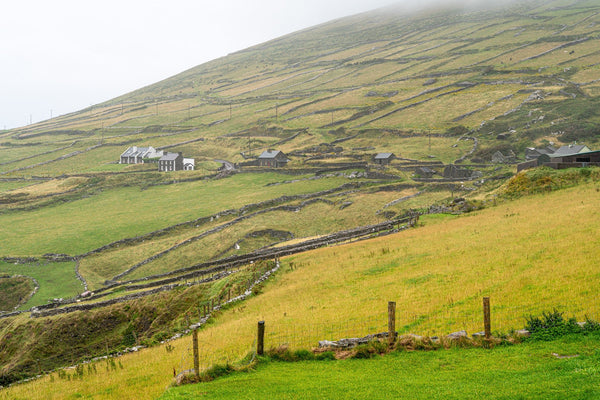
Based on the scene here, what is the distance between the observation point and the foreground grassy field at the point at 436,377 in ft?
36.7

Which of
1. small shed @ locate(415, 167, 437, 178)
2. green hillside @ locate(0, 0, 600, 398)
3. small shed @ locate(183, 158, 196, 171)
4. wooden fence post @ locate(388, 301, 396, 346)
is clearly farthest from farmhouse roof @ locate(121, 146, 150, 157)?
wooden fence post @ locate(388, 301, 396, 346)

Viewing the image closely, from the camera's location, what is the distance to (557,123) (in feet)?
330

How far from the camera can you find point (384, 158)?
99500mm

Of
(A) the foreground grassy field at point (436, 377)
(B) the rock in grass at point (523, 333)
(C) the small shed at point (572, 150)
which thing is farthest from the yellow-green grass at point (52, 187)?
(B) the rock in grass at point (523, 333)

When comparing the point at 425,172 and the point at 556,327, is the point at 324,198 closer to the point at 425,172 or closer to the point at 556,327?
the point at 425,172

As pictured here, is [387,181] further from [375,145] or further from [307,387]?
[307,387]

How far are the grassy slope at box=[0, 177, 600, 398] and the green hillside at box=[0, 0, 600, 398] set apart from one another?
0.22m

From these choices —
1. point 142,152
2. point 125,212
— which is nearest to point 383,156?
point 125,212

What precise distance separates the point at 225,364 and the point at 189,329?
1371 cm

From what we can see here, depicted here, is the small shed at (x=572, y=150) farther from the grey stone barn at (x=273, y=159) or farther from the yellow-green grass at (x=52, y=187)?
the yellow-green grass at (x=52, y=187)

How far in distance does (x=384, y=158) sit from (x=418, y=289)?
77546 mm

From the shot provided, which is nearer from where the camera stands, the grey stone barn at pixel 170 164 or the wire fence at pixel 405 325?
the wire fence at pixel 405 325

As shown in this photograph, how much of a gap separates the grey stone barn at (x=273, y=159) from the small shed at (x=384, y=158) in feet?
72.8

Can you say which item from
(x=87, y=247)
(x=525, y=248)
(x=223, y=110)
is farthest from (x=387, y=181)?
(x=223, y=110)
